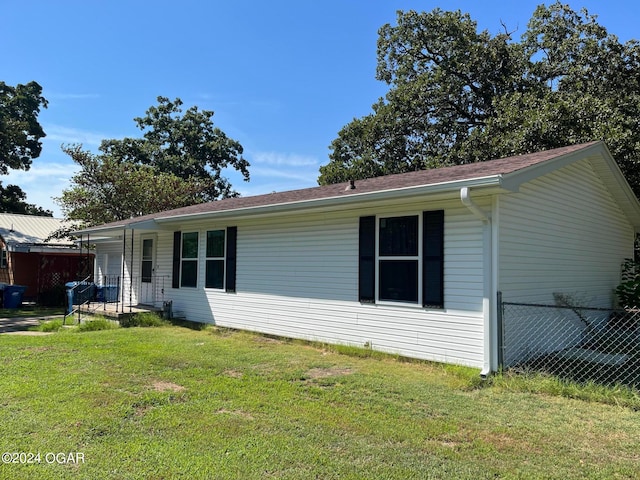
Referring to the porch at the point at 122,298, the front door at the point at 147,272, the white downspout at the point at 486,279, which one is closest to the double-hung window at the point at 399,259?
the white downspout at the point at 486,279

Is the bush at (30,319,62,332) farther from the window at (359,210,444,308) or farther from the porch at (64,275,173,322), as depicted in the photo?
the window at (359,210,444,308)

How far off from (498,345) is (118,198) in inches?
674

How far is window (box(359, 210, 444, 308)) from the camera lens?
6.50m

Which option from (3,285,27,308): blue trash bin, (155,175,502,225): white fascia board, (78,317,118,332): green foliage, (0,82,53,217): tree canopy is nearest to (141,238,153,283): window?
(78,317,118,332): green foliage

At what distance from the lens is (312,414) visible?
431 cm

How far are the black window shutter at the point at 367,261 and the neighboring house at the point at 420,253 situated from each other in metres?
0.02

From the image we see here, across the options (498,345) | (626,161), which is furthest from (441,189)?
(626,161)

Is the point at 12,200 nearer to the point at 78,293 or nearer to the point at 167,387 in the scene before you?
the point at 78,293

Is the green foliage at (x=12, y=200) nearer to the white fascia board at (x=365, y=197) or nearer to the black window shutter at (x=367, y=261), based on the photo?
the white fascia board at (x=365, y=197)

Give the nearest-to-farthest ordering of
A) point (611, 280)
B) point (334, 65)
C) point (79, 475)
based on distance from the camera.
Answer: point (79, 475) → point (611, 280) → point (334, 65)

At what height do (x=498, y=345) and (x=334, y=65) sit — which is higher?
(x=334, y=65)

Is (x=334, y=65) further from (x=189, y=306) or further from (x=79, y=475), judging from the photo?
(x=79, y=475)

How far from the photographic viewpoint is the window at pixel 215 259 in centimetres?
1031

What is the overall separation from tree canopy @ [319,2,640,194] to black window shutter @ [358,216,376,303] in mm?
8825
